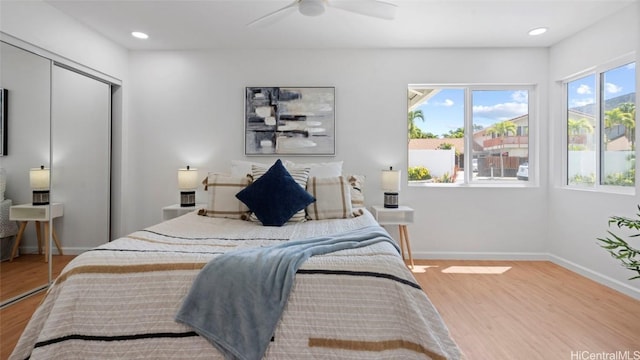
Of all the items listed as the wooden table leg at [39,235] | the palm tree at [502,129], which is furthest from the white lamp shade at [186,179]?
the palm tree at [502,129]

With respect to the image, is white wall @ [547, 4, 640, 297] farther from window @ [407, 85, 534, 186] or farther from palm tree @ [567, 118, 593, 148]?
window @ [407, 85, 534, 186]

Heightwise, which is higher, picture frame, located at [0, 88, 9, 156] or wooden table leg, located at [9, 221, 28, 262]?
picture frame, located at [0, 88, 9, 156]

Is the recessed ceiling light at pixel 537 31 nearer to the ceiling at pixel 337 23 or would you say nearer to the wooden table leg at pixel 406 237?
the ceiling at pixel 337 23

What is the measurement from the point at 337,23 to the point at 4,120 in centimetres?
284

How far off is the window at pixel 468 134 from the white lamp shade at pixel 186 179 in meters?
2.48

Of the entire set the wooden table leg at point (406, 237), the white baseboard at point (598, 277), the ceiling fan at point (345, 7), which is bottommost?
the white baseboard at point (598, 277)

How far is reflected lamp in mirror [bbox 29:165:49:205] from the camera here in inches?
104

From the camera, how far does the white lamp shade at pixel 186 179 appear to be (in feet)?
11.2

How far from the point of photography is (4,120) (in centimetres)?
241

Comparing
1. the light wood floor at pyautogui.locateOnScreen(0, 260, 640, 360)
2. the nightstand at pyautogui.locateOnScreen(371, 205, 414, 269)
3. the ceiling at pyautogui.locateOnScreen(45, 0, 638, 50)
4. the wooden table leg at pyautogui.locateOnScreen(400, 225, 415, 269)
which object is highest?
the ceiling at pyautogui.locateOnScreen(45, 0, 638, 50)

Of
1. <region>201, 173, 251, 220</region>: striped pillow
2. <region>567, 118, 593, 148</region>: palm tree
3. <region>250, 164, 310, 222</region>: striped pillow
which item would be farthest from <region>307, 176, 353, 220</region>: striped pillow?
<region>567, 118, 593, 148</region>: palm tree

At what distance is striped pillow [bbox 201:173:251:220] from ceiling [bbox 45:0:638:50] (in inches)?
59.4

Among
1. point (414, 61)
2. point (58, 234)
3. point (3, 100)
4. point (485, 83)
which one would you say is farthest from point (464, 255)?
point (3, 100)

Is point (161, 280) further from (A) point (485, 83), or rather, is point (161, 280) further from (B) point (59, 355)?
(A) point (485, 83)
